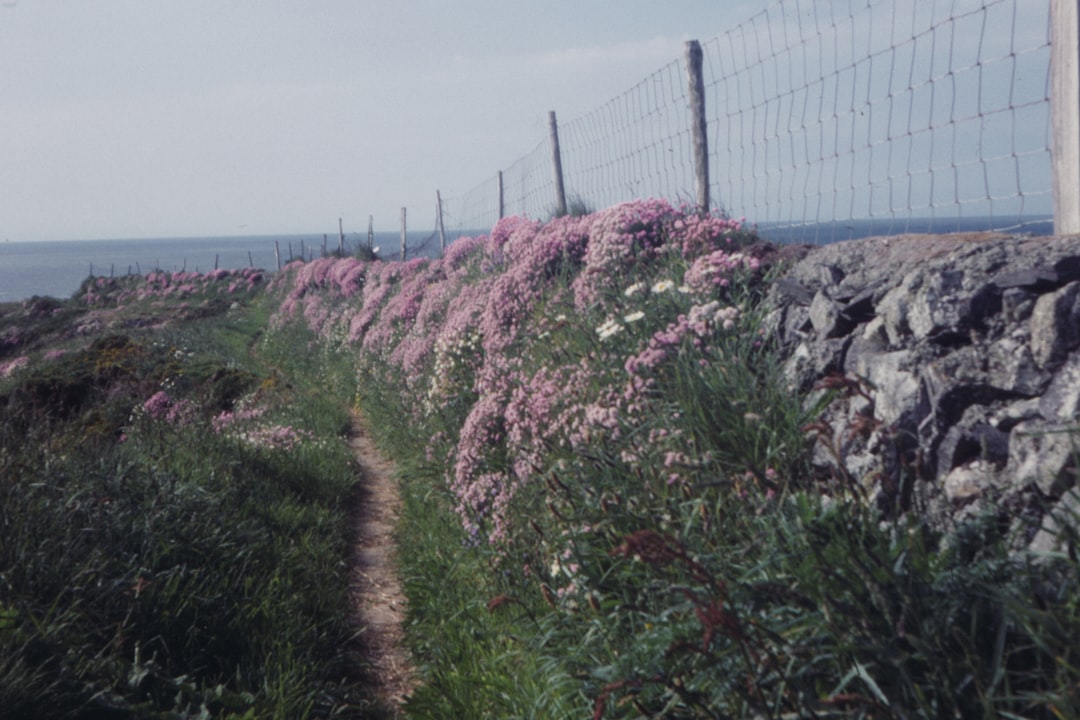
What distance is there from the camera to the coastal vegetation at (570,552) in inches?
91.4

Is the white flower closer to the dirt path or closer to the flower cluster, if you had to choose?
the flower cluster

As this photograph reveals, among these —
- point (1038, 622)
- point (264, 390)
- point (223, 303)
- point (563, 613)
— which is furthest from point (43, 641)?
point (223, 303)

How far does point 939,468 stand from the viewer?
3119 millimetres

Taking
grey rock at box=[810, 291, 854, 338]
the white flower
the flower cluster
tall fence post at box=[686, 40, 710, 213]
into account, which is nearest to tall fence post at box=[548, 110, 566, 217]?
the flower cluster

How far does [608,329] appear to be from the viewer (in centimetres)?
510

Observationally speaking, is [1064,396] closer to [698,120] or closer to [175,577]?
[175,577]

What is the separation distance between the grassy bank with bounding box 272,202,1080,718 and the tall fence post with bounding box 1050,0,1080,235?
4.15 ft

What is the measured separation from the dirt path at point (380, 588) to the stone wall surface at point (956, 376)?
8.14 ft

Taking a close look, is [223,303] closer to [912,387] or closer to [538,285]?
[538,285]

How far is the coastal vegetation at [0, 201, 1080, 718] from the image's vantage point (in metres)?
2.32

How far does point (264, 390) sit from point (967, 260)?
29.3 feet

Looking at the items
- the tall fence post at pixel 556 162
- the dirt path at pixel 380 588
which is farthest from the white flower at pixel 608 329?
the tall fence post at pixel 556 162

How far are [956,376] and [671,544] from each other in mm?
1285

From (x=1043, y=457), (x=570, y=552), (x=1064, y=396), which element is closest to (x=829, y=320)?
(x=1064, y=396)
